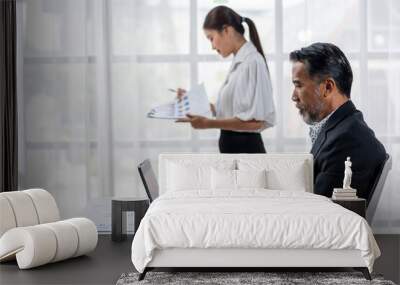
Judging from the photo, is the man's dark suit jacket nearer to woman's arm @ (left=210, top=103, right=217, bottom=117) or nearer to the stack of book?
the stack of book

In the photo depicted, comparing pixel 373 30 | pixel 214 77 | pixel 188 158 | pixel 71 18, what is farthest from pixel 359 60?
pixel 71 18

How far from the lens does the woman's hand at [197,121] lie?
26.6 ft

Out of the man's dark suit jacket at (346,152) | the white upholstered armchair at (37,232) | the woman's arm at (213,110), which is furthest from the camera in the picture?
the woman's arm at (213,110)

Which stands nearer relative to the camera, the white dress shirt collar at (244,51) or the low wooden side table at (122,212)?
the low wooden side table at (122,212)

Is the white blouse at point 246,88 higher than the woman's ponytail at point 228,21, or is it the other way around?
the woman's ponytail at point 228,21

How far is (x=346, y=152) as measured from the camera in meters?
7.80

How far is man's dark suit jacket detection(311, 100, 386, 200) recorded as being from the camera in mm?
7730

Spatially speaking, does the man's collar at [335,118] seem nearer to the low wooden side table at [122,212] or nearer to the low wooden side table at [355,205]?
the low wooden side table at [355,205]

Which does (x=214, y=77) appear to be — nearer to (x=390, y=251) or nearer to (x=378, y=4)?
(x=378, y=4)

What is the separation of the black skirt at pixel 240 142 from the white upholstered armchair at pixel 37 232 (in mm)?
2126

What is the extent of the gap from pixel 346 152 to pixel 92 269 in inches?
124

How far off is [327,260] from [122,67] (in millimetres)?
3669

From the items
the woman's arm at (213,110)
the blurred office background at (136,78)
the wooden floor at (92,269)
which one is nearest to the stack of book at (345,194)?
the wooden floor at (92,269)

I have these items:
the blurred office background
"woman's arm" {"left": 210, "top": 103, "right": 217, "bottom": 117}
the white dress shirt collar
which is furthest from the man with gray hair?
"woman's arm" {"left": 210, "top": 103, "right": 217, "bottom": 117}
